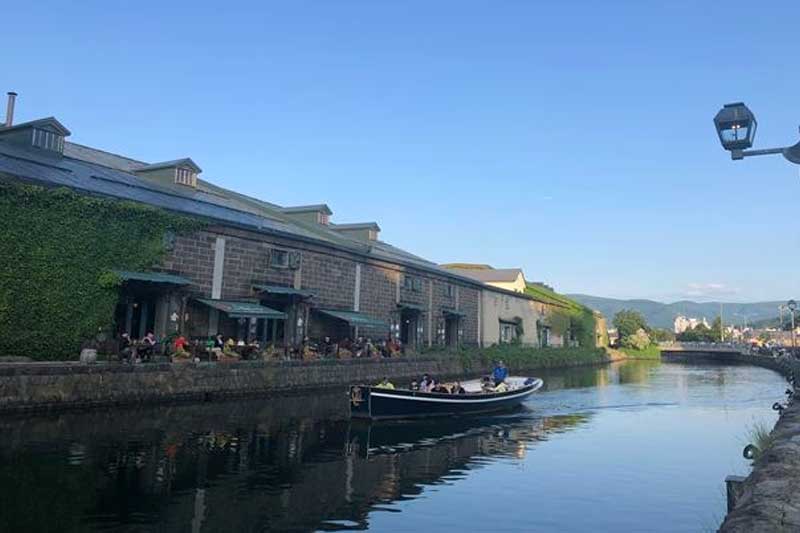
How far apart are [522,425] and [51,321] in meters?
18.2

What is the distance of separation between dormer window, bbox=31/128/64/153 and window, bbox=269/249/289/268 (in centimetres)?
1131

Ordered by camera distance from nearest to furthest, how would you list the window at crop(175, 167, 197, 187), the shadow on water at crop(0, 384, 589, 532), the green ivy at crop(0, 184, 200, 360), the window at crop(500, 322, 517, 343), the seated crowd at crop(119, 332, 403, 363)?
the shadow on water at crop(0, 384, 589, 532) → the green ivy at crop(0, 184, 200, 360) → the seated crowd at crop(119, 332, 403, 363) → the window at crop(175, 167, 197, 187) → the window at crop(500, 322, 517, 343)

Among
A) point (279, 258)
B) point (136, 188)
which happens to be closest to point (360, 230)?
point (279, 258)

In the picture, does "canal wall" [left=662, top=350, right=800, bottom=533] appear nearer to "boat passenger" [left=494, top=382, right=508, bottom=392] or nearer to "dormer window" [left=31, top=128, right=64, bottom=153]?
"boat passenger" [left=494, top=382, right=508, bottom=392]

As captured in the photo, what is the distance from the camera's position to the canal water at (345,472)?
1107 centimetres

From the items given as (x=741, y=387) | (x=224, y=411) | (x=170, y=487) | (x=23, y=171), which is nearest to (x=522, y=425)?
(x=224, y=411)

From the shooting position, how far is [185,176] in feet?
121

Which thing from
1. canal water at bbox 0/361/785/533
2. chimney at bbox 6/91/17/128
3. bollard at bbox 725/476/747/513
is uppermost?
chimney at bbox 6/91/17/128

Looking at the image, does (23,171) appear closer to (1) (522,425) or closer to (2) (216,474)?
(2) (216,474)

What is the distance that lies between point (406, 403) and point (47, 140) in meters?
21.1

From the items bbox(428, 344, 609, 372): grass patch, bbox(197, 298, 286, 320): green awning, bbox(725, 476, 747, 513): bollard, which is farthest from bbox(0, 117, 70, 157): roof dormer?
bbox(725, 476, 747, 513): bollard

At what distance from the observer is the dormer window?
2936 centimetres

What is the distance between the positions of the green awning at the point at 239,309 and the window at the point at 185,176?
956 cm

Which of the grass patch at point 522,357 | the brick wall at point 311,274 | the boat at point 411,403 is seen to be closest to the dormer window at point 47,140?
the brick wall at point 311,274
